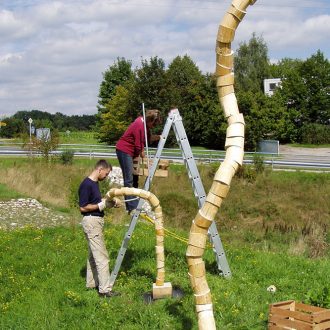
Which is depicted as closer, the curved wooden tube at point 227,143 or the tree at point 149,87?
the curved wooden tube at point 227,143

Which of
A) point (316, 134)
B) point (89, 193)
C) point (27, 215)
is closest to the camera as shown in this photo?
point (89, 193)

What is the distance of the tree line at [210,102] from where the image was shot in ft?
159

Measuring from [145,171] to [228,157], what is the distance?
4885 mm

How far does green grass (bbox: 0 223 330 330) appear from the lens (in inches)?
299

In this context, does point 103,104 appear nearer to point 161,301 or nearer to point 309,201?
point 309,201

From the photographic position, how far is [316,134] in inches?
2306

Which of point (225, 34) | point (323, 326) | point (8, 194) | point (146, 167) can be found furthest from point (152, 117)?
point (8, 194)

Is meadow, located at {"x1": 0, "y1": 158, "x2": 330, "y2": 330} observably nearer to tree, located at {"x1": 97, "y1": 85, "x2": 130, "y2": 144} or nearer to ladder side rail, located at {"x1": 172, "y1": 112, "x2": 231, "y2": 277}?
ladder side rail, located at {"x1": 172, "y1": 112, "x2": 231, "y2": 277}

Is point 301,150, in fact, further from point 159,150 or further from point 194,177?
point 159,150

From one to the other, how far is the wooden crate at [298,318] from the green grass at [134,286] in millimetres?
498

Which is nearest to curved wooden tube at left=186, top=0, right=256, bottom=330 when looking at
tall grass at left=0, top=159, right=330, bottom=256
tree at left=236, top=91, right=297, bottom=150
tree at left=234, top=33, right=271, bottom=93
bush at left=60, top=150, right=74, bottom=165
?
tall grass at left=0, top=159, right=330, bottom=256

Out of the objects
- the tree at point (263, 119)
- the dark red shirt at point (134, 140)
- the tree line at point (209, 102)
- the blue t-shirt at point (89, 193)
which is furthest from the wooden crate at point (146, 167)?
the tree at point (263, 119)

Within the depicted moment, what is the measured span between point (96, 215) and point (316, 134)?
172 feet

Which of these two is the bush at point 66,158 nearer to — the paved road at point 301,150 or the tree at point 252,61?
the paved road at point 301,150
